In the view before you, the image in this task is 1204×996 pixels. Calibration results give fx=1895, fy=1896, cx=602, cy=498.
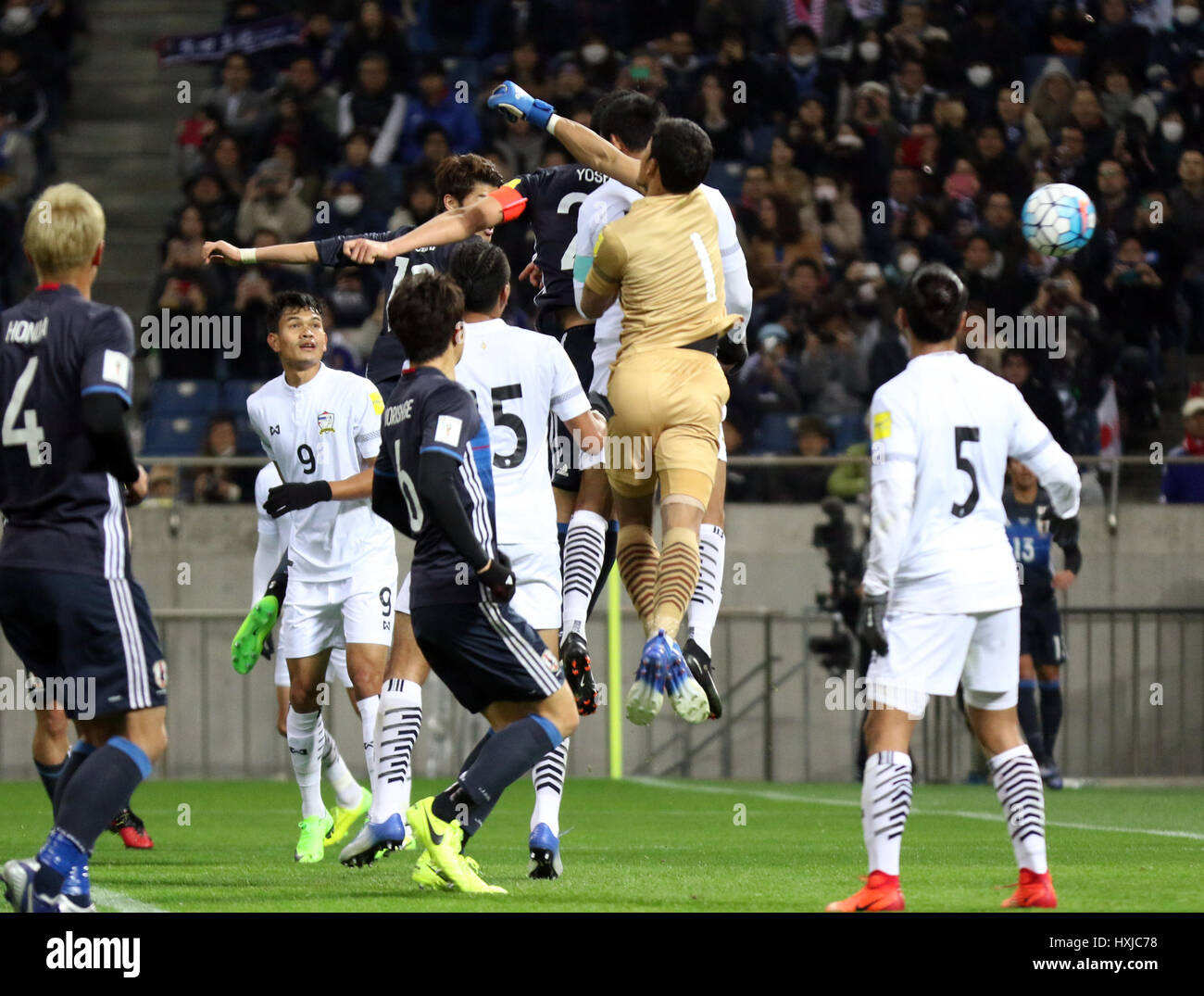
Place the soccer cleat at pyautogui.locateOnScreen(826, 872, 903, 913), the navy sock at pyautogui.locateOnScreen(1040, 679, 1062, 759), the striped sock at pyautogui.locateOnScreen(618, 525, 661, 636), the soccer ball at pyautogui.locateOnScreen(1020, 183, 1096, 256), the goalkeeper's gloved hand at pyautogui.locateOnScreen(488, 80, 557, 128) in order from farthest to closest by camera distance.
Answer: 1. the navy sock at pyautogui.locateOnScreen(1040, 679, 1062, 759)
2. the soccer ball at pyautogui.locateOnScreen(1020, 183, 1096, 256)
3. the striped sock at pyautogui.locateOnScreen(618, 525, 661, 636)
4. the goalkeeper's gloved hand at pyautogui.locateOnScreen(488, 80, 557, 128)
5. the soccer cleat at pyautogui.locateOnScreen(826, 872, 903, 913)

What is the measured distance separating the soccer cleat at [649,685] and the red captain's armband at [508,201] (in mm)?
2006

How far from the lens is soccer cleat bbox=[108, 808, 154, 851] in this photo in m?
9.18

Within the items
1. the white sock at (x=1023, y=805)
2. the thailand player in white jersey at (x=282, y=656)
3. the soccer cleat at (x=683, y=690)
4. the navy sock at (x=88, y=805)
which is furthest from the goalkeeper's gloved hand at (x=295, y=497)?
the white sock at (x=1023, y=805)

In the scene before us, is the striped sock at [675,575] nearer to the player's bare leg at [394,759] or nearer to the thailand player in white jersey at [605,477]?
the thailand player in white jersey at [605,477]

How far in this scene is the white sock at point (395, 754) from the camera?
7.44 m

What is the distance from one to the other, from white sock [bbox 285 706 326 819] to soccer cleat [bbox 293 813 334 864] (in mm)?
146

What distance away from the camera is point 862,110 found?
17719 millimetres

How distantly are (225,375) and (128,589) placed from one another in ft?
36.7

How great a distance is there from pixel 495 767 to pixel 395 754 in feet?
3.92

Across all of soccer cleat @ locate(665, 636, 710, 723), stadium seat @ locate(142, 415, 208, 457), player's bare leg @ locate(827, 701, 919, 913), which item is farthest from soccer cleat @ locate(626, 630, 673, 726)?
stadium seat @ locate(142, 415, 208, 457)

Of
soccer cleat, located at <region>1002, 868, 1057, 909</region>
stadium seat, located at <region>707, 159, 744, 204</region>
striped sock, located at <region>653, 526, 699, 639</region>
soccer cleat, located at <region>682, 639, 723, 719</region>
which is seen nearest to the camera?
soccer cleat, located at <region>1002, 868, 1057, 909</region>

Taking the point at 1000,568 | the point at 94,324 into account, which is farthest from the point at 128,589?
A: the point at 1000,568
